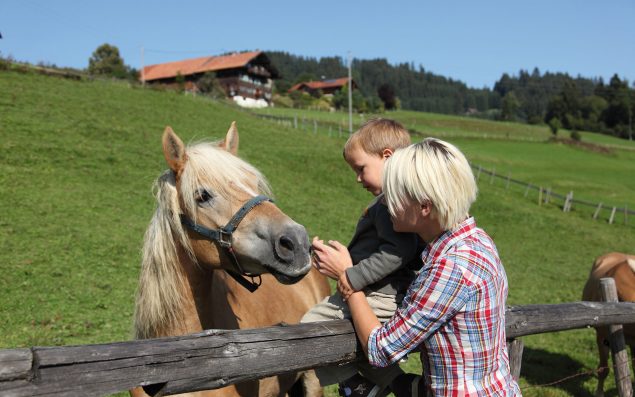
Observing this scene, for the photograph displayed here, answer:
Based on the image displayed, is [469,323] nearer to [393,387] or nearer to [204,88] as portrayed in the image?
[393,387]

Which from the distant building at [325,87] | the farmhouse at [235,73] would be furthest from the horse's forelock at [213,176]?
the distant building at [325,87]

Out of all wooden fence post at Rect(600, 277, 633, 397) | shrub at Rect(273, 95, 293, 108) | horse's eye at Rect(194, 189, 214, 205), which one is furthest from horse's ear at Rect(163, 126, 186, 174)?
shrub at Rect(273, 95, 293, 108)

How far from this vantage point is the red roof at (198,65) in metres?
70.2

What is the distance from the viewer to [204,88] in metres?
61.9

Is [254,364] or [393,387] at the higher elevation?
[254,364]

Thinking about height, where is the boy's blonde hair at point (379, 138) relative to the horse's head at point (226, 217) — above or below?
above

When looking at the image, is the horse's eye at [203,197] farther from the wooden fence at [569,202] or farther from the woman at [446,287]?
the wooden fence at [569,202]

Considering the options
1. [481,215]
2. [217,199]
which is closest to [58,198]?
[217,199]

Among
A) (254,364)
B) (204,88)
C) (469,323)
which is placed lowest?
(254,364)

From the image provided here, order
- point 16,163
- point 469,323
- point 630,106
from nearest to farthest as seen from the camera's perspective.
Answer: point 469,323 → point 16,163 → point 630,106

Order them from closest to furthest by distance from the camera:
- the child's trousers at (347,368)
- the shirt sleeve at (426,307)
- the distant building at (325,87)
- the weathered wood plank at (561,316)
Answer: the shirt sleeve at (426,307) → the child's trousers at (347,368) → the weathered wood plank at (561,316) → the distant building at (325,87)

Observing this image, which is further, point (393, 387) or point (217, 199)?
point (217, 199)

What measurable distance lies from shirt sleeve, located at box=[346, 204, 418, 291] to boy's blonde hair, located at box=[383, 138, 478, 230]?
0.91 ft

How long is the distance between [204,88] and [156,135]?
41.5 metres
